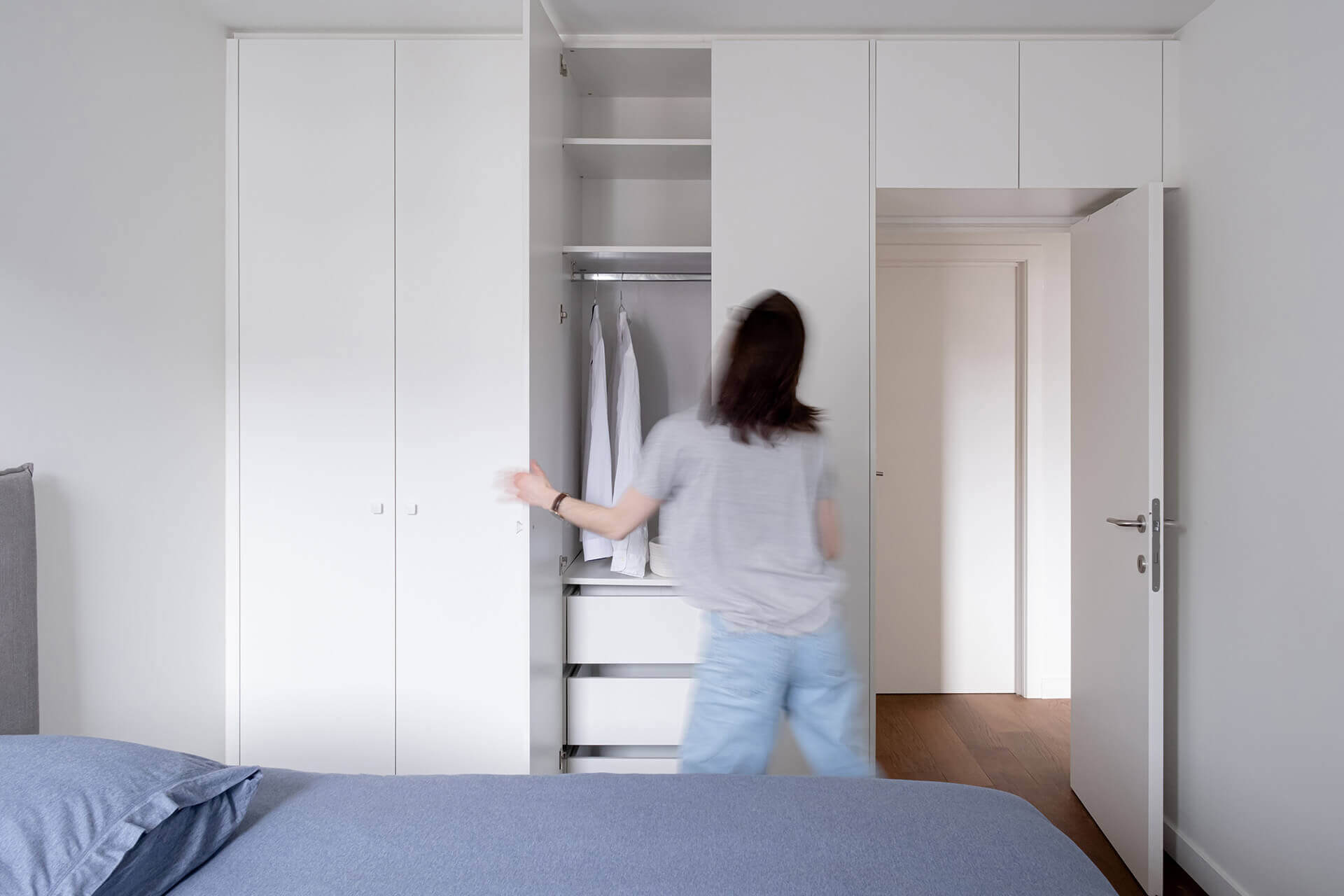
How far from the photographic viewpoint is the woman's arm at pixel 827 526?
4.98 feet

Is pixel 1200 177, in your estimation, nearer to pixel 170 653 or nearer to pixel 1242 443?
pixel 1242 443

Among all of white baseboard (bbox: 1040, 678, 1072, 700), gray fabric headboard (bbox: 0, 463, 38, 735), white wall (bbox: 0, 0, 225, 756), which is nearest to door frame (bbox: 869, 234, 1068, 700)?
white baseboard (bbox: 1040, 678, 1072, 700)

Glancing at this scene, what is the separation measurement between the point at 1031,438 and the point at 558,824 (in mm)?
3016

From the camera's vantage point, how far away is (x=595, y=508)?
1.57 m

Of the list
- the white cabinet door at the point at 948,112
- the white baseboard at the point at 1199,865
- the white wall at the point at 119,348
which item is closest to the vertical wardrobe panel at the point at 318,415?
the white wall at the point at 119,348

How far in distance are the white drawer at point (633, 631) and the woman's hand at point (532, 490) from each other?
732 mm

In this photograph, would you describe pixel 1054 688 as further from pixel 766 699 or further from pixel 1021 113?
pixel 766 699

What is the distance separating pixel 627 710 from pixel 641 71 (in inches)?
82.2

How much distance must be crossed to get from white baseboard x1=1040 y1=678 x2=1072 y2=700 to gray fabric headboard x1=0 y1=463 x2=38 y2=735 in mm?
3610

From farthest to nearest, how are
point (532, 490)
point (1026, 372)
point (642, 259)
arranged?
point (1026, 372) → point (642, 259) → point (532, 490)

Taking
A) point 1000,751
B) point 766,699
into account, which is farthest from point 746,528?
point 1000,751

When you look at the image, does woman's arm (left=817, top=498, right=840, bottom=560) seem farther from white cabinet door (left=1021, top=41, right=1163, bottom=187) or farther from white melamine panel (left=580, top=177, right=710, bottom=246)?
white melamine panel (left=580, top=177, right=710, bottom=246)

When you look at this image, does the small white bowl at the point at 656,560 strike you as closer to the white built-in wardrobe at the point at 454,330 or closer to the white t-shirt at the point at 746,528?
the white built-in wardrobe at the point at 454,330

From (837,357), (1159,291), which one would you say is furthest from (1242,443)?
(837,357)
